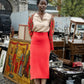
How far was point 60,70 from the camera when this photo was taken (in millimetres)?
4156

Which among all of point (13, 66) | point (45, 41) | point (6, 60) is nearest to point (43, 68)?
point (45, 41)

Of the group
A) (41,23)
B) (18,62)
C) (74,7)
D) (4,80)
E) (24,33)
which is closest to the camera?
(41,23)

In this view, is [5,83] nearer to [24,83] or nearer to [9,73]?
[9,73]

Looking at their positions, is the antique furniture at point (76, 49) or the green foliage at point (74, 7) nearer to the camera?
the antique furniture at point (76, 49)

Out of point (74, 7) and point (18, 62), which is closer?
point (18, 62)

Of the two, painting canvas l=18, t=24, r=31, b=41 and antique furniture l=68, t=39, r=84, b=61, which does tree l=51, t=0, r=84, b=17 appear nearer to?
antique furniture l=68, t=39, r=84, b=61

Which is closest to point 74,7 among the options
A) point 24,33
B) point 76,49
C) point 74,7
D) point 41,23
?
point 74,7

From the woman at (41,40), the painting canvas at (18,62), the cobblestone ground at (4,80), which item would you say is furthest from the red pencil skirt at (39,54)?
the cobblestone ground at (4,80)

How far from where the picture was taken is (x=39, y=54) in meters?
3.52

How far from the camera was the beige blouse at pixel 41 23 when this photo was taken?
342 cm

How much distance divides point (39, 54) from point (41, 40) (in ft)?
0.97

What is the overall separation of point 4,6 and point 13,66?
19.2 metres

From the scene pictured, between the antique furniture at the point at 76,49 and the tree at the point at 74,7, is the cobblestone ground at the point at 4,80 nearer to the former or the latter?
the antique furniture at the point at 76,49

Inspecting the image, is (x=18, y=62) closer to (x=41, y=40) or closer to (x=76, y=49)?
(x=41, y=40)
